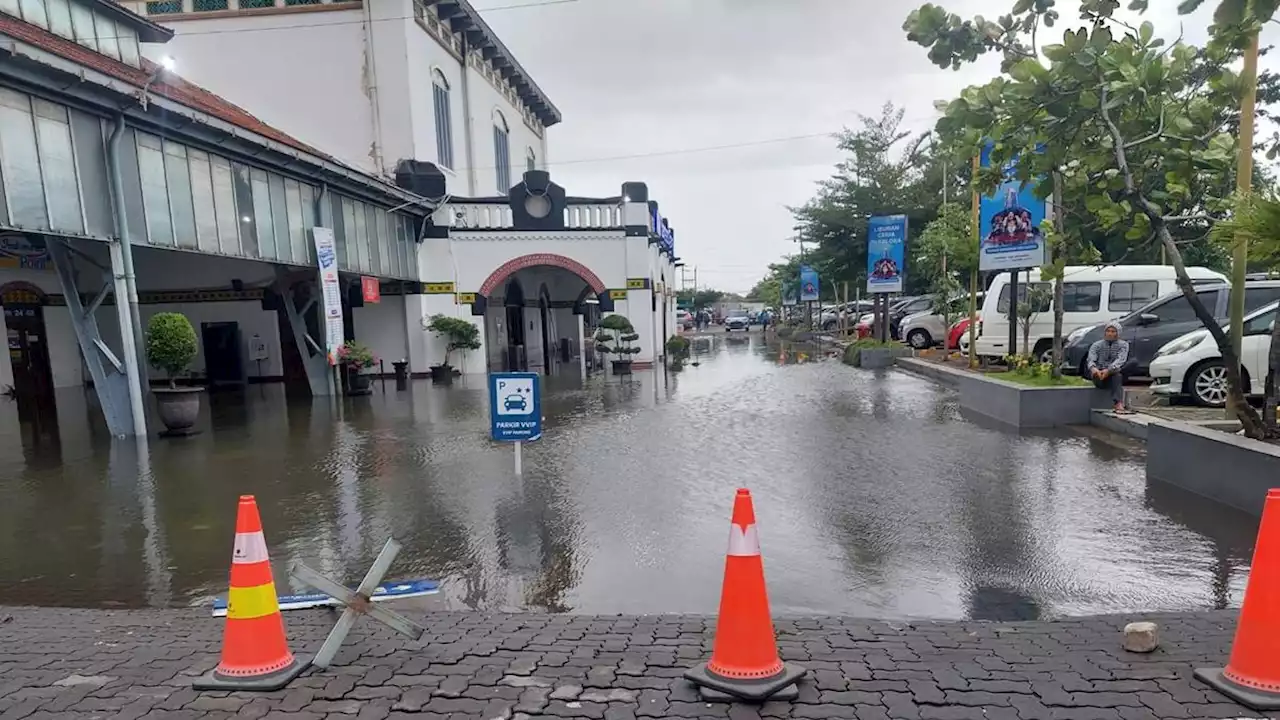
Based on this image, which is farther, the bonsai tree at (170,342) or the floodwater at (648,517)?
the bonsai tree at (170,342)

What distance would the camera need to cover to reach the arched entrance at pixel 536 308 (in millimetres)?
20406

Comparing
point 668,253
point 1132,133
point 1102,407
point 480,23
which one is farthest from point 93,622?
point 668,253

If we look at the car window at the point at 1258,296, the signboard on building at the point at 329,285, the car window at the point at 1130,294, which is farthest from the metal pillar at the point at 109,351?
the car window at the point at 1130,294

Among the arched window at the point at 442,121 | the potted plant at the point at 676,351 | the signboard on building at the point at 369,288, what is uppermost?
the arched window at the point at 442,121

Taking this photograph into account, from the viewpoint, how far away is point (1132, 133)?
19.5ft

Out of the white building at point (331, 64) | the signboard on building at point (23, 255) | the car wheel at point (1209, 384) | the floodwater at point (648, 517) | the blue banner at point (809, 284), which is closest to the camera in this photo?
the floodwater at point (648, 517)

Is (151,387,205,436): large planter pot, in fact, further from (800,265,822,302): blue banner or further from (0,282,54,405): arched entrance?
(800,265,822,302): blue banner

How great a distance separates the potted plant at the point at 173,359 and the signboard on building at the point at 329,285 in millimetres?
4561

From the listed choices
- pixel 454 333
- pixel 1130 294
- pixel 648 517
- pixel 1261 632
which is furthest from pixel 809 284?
pixel 1261 632

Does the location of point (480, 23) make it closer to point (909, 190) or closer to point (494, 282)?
point (494, 282)

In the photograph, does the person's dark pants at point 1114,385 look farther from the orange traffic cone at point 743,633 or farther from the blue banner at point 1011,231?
the orange traffic cone at point 743,633

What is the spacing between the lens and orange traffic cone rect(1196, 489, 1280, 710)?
2645mm

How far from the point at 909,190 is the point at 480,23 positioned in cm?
1859

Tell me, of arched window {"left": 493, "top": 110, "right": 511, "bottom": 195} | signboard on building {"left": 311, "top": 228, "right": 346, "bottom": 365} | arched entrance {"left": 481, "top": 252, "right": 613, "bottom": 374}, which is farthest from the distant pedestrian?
arched window {"left": 493, "top": 110, "right": 511, "bottom": 195}
